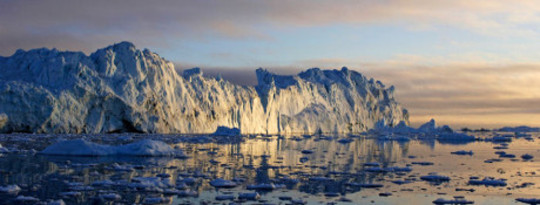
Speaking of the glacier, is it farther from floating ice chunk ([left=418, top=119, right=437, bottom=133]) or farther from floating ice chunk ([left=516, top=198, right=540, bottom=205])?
floating ice chunk ([left=516, top=198, right=540, bottom=205])

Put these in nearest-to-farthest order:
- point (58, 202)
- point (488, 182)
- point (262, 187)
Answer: point (58, 202) < point (262, 187) < point (488, 182)

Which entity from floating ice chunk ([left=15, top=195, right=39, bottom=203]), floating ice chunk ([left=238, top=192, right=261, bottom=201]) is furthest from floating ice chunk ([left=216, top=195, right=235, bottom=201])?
floating ice chunk ([left=15, top=195, right=39, bottom=203])

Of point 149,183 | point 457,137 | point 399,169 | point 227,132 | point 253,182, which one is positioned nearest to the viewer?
point 149,183

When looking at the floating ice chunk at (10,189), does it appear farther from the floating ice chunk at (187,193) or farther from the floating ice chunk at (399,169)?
the floating ice chunk at (399,169)

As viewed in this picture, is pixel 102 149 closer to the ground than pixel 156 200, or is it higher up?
higher up

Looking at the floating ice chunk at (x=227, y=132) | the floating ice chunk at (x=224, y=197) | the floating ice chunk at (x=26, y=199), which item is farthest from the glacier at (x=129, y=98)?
the floating ice chunk at (x=224, y=197)

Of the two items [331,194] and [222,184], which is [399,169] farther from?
[222,184]

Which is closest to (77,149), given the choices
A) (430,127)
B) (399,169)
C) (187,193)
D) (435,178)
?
(187,193)

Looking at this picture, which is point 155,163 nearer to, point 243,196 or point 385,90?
point 243,196
